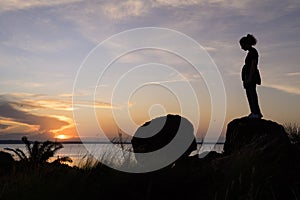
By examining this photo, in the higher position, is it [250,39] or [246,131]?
[250,39]

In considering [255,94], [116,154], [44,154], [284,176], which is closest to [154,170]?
[116,154]

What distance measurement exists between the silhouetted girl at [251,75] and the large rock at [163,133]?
2.19 m

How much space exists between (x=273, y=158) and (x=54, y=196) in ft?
14.4

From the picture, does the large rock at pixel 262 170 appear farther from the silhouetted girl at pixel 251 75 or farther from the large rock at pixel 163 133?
the large rock at pixel 163 133

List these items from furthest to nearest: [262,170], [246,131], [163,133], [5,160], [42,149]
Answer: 1. [5,160]
2. [42,149]
3. [163,133]
4. [246,131]
5. [262,170]

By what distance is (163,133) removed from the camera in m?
13.4

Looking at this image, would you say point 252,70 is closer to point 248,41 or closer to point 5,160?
point 248,41

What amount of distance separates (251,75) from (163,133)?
311 centimetres

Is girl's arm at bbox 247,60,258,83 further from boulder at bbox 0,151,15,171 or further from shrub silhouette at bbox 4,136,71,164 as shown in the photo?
boulder at bbox 0,151,15,171

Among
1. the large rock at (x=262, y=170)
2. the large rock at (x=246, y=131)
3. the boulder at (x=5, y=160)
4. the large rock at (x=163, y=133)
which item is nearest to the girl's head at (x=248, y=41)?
the large rock at (x=246, y=131)

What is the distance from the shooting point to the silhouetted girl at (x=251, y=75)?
12.0 meters

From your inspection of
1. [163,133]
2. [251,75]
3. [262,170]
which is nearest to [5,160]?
[163,133]

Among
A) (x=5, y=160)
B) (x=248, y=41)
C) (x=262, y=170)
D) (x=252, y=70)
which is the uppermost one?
(x=248, y=41)

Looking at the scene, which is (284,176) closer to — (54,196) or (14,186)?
(54,196)
